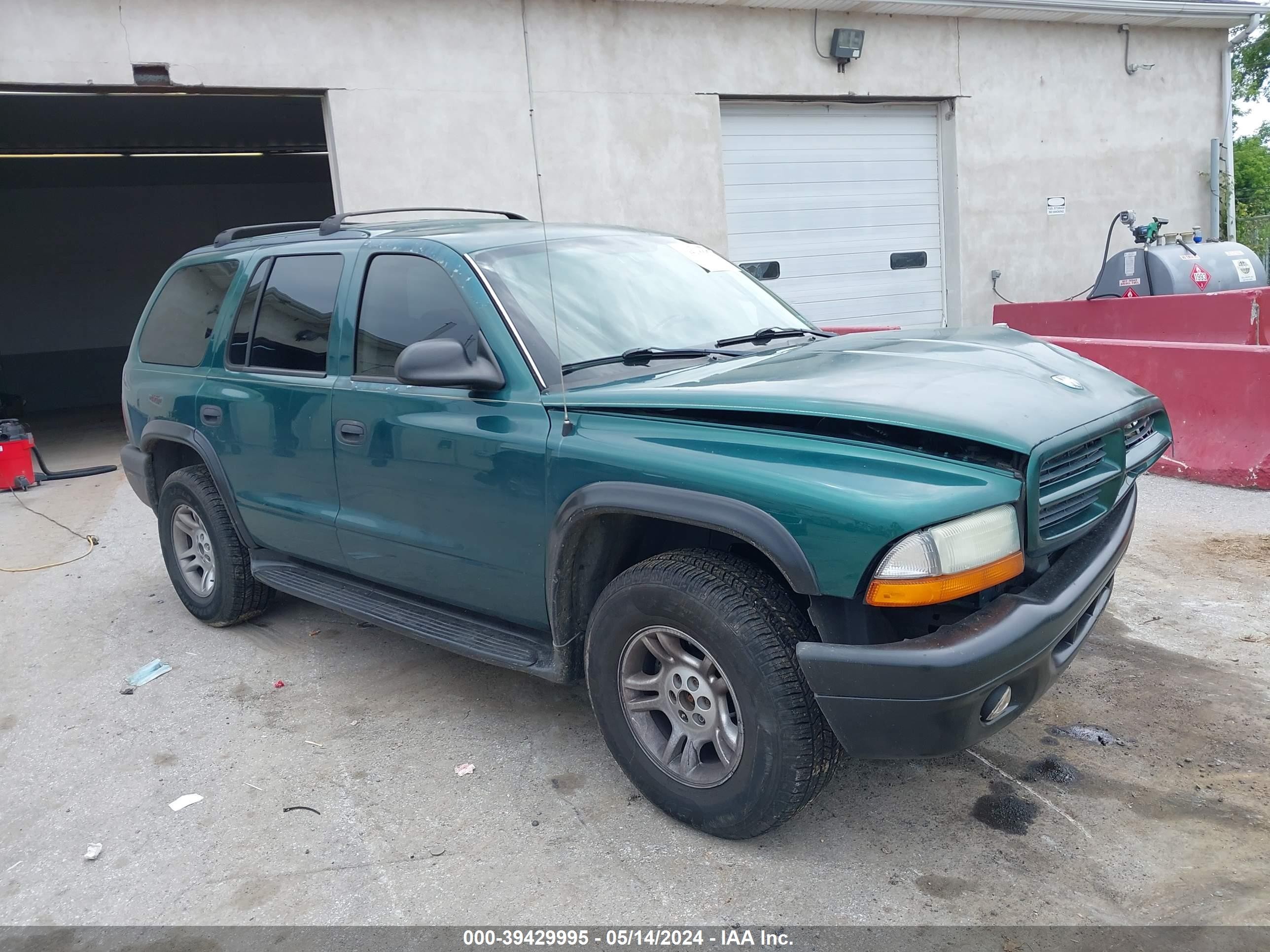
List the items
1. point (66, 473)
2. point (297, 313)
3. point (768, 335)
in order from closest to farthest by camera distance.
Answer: point (768, 335) → point (297, 313) → point (66, 473)

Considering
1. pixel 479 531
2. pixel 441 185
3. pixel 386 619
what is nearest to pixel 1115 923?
pixel 479 531

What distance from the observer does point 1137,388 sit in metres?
3.63

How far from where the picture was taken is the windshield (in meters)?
3.72

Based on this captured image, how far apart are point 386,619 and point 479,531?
730mm

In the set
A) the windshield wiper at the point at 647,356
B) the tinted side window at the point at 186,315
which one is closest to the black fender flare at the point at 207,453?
the tinted side window at the point at 186,315

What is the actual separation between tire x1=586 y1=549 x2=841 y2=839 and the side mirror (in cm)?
84

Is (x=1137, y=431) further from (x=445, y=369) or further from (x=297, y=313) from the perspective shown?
(x=297, y=313)

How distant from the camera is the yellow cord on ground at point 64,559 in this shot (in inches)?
275

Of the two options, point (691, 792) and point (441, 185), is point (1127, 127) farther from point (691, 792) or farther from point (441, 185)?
point (691, 792)

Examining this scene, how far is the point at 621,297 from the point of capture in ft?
13.0

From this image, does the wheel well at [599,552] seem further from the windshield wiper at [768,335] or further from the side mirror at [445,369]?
the windshield wiper at [768,335]

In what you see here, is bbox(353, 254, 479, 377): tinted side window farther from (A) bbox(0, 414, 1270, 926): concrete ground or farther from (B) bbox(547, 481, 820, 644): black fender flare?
(A) bbox(0, 414, 1270, 926): concrete ground

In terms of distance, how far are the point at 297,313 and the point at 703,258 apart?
1801 mm

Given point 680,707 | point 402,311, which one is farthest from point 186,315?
point 680,707
